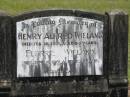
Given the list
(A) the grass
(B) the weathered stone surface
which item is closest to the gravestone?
(B) the weathered stone surface

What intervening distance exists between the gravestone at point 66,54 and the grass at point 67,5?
1324cm

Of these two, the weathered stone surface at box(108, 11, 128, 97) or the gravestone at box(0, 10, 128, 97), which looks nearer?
the gravestone at box(0, 10, 128, 97)

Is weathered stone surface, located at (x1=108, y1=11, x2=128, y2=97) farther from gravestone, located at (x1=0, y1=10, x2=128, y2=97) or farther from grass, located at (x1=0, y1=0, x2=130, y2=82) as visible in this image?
grass, located at (x1=0, y1=0, x2=130, y2=82)

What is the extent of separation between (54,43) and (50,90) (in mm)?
920

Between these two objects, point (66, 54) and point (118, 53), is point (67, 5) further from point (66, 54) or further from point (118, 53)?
point (66, 54)

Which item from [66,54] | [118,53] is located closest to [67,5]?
[118,53]

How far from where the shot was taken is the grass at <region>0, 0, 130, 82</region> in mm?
22500

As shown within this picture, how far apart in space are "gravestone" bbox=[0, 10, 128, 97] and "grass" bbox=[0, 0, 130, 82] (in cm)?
1324

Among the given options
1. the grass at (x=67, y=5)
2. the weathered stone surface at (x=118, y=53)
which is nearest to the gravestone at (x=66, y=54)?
the weathered stone surface at (x=118, y=53)

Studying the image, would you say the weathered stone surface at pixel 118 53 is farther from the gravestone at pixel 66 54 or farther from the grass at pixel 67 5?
the grass at pixel 67 5

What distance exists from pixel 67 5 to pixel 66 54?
47.2ft

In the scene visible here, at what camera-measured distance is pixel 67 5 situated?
23188 millimetres

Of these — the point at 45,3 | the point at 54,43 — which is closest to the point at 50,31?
the point at 54,43

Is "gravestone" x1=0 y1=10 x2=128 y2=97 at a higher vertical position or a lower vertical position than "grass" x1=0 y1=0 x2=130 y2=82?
lower
